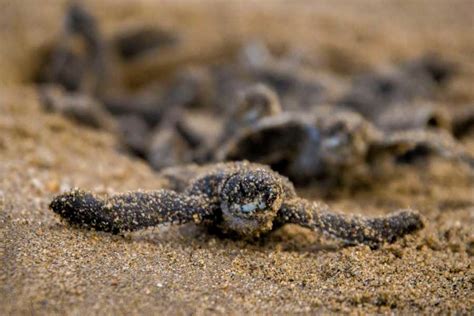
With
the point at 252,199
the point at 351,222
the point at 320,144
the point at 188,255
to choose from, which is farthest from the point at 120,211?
the point at 320,144

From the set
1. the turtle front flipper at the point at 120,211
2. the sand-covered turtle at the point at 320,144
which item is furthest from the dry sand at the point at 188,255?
the sand-covered turtle at the point at 320,144

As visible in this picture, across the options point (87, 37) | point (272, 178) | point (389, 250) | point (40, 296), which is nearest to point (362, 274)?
point (389, 250)

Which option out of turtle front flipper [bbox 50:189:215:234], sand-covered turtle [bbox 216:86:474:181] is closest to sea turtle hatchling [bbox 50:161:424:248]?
turtle front flipper [bbox 50:189:215:234]

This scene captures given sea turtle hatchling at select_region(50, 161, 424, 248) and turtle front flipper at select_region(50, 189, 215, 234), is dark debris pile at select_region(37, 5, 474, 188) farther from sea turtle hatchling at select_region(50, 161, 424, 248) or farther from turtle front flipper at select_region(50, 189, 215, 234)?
turtle front flipper at select_region(50, 189, 215, 234)

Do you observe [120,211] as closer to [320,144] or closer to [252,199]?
[252,199]

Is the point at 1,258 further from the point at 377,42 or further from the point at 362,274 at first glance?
the point at 377,42

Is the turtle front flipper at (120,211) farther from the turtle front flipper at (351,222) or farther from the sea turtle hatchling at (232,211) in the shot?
the turtle front flipper at (351,222)
